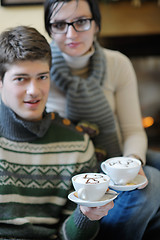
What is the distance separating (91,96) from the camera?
1198mm

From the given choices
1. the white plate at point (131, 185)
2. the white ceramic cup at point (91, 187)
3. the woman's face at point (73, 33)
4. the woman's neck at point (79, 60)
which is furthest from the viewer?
the woman's neck at point (79, 60)

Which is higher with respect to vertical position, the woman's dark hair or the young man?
the woman's dark hair

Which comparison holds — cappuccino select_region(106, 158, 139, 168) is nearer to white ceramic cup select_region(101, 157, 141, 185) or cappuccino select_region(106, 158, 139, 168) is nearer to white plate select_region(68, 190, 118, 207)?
white ceramic cup select_region(101, 157, 141, 185)

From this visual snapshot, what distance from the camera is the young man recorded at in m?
0.88

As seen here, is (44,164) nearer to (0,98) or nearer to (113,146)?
(0,98)

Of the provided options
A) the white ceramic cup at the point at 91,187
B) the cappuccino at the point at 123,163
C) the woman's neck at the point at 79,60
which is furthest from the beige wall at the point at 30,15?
the white ceramic cup at the point at 91,187

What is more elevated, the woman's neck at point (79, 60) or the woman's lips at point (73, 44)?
the woman's lips at point (73, 44)

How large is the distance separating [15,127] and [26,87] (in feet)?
0.46

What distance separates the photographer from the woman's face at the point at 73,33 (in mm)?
1062

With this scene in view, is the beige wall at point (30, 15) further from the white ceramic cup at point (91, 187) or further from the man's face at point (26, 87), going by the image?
the white ceramic cup at point (91, 187)

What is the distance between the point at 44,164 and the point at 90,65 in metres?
0.49

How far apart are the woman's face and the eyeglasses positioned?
0.01 m

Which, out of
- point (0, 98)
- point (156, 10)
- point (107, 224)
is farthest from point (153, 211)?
point (156, 10)

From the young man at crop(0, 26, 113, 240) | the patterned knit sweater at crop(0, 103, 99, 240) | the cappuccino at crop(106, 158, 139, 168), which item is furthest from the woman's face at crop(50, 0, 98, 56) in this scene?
the cappuccino at crop(106, 158, 139, 168)
